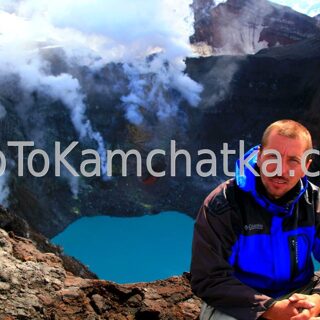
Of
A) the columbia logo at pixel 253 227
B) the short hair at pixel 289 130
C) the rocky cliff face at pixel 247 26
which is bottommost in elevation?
the columbia logo at pixel 253 227

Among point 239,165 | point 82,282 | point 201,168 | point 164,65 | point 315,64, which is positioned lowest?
point 82,282

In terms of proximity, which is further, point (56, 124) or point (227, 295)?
point (56, 124)

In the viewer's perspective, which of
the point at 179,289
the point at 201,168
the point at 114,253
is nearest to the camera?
the point at 179,289

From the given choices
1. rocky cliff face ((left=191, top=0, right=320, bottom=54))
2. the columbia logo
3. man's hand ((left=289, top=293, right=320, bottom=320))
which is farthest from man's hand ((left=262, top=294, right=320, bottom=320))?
rocky cliff face ((left=191, top=0, right=320, bottom=54))

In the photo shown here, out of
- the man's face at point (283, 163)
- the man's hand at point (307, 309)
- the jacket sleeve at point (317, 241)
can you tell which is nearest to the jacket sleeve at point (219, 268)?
the man's hand at point (307, 309)

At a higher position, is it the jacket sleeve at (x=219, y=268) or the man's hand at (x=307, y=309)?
the jacket sleeve at (x=219, y=268)

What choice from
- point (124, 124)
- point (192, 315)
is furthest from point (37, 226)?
point (192, 315)

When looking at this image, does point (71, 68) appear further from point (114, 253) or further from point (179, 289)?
point (179, 289)

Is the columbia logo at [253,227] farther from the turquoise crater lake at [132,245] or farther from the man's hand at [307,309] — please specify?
Answer: the turquoise crater lake at [132,245]
